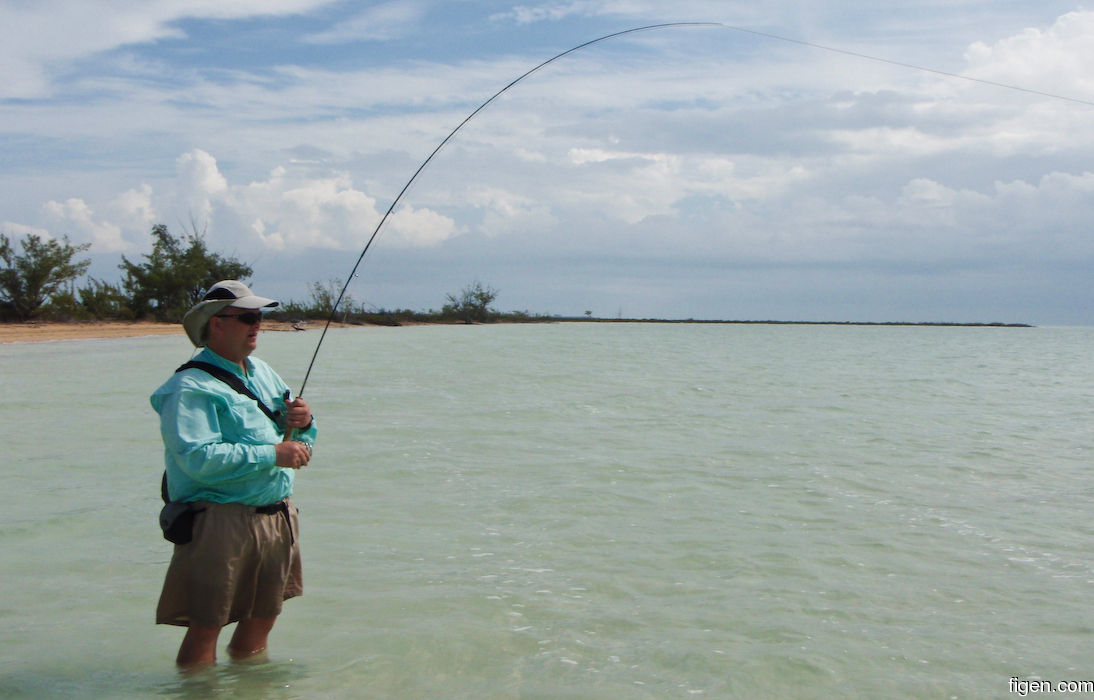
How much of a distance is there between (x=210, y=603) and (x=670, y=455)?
20.6ft

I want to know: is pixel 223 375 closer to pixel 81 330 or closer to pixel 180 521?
pixel 180 521

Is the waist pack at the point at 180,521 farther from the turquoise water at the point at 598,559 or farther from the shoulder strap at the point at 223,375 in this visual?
the turquoise water at the point at 598,559

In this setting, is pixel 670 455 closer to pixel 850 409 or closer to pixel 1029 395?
pixel 850 409

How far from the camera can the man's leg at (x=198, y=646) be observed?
2.94 metres

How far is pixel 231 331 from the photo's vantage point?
281cm

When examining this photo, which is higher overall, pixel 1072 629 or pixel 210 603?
pixel 210 603

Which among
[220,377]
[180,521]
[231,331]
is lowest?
[180,521]

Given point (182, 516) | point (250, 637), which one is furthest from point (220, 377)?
point (250, 637)

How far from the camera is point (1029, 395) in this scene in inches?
657

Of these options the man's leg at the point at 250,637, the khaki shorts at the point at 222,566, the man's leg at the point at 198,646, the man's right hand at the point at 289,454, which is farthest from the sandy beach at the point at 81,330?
the man's right hand at the point at 289,454

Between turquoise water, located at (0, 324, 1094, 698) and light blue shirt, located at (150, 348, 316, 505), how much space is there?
34.0 inches

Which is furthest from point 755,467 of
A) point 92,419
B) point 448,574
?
point 92,419

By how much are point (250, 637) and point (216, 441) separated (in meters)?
0.92

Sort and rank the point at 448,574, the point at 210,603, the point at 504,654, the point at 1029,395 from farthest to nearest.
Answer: the point at 1029,395
the point at 448,574
the point at 504,654
the point at 210,603
